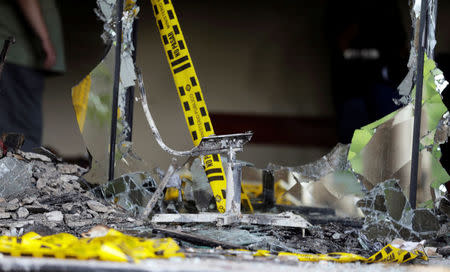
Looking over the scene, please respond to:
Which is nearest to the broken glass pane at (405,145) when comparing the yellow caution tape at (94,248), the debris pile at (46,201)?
the debris pile at (46,201)

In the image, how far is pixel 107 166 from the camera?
11.5ft

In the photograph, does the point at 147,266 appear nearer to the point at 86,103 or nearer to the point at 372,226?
the point at 372,226

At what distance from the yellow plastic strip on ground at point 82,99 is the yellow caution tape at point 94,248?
3.93 feet

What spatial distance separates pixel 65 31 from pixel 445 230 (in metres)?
4.31

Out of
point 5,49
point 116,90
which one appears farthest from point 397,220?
point 5,49

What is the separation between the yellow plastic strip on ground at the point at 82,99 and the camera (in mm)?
3516

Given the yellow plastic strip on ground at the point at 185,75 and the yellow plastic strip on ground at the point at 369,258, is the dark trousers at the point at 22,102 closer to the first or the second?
the yellow plastic strip on ground at the point at 185,75

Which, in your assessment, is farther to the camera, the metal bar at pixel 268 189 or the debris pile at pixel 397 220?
the metal bar at pixel 268 189

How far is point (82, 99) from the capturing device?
3533 mm

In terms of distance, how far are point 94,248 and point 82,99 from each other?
1.62 metres

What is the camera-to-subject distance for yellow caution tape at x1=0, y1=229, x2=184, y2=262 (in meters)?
2.01

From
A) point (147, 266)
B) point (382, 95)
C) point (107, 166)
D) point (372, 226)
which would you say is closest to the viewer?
point (147, 266)

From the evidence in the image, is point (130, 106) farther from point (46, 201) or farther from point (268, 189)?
point (268, 189)

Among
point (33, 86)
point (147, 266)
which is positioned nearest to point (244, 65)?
point (33, 86)
